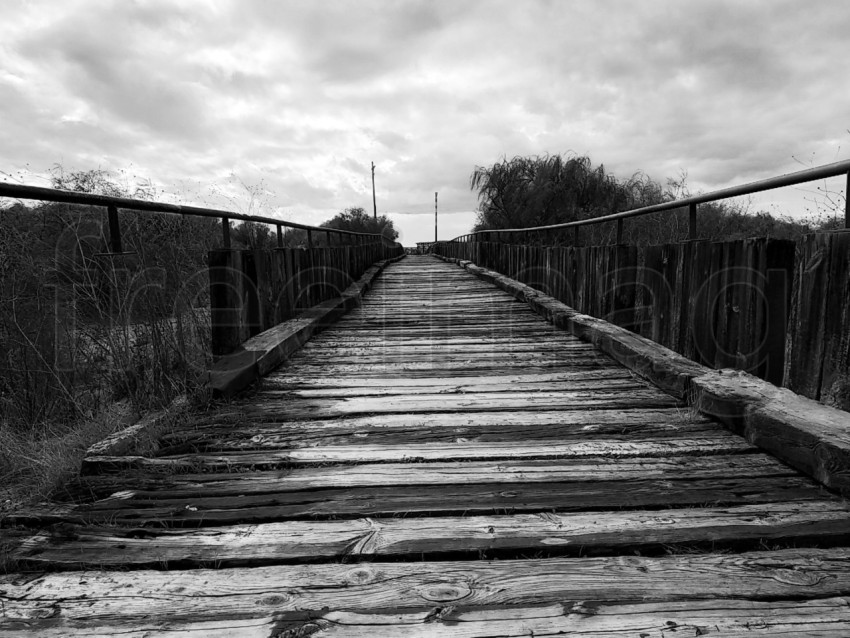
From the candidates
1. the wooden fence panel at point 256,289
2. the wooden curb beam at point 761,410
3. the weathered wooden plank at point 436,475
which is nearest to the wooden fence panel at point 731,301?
the wooden curb beam at point 761,410

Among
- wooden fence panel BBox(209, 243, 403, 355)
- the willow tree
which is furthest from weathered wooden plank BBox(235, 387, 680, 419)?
the willow tree

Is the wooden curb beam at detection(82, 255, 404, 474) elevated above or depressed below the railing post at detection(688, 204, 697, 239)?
below

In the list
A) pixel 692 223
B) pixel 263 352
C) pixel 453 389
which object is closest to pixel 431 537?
pixel 453 389

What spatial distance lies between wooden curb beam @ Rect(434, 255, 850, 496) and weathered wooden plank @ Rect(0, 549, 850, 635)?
49cm

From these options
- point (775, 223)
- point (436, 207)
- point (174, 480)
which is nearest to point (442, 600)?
point (174, 480)

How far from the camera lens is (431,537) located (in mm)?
1663

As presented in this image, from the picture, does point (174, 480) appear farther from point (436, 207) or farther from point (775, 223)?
point (436, 207)

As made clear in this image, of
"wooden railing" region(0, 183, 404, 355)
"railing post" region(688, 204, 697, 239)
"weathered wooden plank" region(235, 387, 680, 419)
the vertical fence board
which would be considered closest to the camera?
the vertical fence board

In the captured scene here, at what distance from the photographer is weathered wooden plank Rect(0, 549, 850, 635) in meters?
1.36

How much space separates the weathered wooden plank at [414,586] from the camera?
1.36 meters

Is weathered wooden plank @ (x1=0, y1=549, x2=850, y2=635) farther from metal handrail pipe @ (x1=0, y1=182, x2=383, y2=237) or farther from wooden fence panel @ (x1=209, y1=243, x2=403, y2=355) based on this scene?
wooden fence panel @ (x1=209, y1=243, x2=403, y2=355)

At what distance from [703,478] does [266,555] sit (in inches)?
66.3

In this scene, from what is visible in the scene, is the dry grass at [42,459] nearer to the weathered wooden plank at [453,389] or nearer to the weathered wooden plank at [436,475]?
the weathered wooden plank at [436,475]

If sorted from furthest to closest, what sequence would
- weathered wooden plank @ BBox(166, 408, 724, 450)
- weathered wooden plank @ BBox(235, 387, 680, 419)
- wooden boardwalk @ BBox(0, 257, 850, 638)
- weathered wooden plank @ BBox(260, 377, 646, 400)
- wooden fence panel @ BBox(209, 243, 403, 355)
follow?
wooden fence panel @ BBox(209, 243, 403, 355) < weathered wooden plank @ BBox(260, 377, 646, 400) < weathered wooden plank @ BBox(235, 387, 680, 419) < weathered wooden plank @ BBox(166, 408, 724, 450) < wooden boardwalk @ BBox(0, 257, 850, 638)
